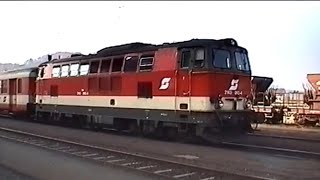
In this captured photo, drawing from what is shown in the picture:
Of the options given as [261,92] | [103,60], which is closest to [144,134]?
[103,60]

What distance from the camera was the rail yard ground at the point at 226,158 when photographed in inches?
403

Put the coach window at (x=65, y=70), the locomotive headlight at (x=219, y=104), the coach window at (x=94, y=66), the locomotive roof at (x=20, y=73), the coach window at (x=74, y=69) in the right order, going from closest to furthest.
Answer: the locomotive headlight at (x=219, y=104) < the coach window at (x=94, y=66) < the coach window at (x=74, y=69) < the coach window at (x=65, y=70) < the locomotive roof at (x=20, y=73)

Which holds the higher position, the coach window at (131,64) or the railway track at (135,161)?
the coach window at (131,64)

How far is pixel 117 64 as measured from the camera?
18.6m

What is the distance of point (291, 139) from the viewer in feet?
57.6

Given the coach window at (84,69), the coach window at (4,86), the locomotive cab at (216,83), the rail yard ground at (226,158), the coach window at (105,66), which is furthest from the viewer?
the coach window at (4,86)

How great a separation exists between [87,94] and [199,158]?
31.2 ft

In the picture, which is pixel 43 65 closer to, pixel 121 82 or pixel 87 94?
pixel 87 94

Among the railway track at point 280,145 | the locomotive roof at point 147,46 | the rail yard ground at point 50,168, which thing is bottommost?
the rail yard ground at point 50,168

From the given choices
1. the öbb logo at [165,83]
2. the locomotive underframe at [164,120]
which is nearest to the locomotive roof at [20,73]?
the locomotive underframe at [164,120]

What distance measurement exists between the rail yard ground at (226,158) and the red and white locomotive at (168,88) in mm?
916

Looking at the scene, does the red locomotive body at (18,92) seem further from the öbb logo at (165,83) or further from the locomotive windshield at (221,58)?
the locomotive windshield at (221,58)

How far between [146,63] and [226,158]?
5984mm

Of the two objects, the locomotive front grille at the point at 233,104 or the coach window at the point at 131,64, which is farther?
the coach window at the point at 131,64
